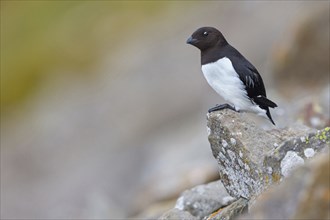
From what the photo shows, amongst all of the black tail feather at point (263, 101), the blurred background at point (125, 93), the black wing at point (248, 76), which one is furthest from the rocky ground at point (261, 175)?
the blurred background at point (125, 93)

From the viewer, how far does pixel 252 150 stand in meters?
11.0

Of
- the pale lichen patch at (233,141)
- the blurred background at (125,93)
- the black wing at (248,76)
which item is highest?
the black wing at (248,76)

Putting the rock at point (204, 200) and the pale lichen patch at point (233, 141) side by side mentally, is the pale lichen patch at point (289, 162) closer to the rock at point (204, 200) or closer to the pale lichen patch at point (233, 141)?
the pale lichen patch at point (233, 141)

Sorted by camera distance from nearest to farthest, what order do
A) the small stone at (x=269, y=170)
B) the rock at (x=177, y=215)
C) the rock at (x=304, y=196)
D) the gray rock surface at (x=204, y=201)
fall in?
1. the rock at (x=304, y=196)
2. the small stone at (x=269, y=170)
3. the rock at (x=177, y=215)
4. the gray rock surface at (x=204, y=201)

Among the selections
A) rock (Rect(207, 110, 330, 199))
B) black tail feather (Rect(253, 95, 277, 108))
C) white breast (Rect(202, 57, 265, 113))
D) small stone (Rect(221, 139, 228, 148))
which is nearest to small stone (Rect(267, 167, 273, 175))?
rock (Rect(207, 110, 330, 199))

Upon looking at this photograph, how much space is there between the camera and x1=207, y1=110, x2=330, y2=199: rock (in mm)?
9898

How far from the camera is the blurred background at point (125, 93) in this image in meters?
22.5

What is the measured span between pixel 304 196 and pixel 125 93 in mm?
26300

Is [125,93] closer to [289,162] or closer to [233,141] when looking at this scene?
[233,141]

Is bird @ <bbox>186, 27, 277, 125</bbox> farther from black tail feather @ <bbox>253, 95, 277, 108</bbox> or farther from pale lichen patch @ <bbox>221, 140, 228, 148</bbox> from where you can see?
pale lichen patch @ <bbox>221, 140, 228, 148</bbox>

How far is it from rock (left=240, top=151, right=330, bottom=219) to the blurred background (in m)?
8.36

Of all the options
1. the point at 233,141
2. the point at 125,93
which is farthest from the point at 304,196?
the point at 125,93

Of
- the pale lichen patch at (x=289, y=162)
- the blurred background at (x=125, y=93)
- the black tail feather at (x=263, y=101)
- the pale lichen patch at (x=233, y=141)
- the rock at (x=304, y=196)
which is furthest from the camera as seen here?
the blurred background at (x=125, y=93)

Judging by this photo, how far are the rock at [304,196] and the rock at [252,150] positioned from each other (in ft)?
6.21
